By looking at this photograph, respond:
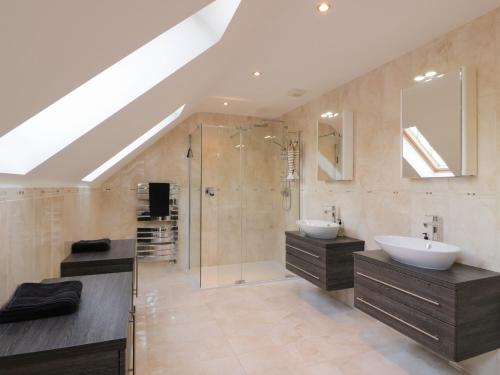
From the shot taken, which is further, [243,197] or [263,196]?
[263,196]

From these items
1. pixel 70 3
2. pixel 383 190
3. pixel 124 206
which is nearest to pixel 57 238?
pixel 70 3

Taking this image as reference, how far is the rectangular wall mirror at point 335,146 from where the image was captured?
11.3 ft

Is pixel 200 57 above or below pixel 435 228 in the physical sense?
above

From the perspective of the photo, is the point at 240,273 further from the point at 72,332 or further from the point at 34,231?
the point at 72,332

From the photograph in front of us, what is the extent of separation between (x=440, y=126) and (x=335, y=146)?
133 centimetres

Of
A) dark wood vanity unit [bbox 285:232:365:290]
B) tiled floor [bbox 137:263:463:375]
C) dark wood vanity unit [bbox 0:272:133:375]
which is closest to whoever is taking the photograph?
dark wood vanity unit [bbox 0:272:133:375]

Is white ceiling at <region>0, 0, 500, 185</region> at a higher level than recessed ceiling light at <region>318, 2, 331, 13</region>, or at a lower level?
lower

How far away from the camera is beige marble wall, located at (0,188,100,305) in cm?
142

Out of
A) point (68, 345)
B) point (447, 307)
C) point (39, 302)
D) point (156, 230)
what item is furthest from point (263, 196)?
point (68, 345)

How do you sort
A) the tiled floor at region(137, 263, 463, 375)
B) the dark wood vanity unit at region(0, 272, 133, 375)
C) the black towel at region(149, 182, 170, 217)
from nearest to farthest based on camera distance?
1. the dark wood vanity unit at region(0, 272, 133, 375)
2. the tiled floor at region(137, 263, 463, 375)
3. the black towel at region(149, 182, 170, 217)

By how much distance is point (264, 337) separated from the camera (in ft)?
9.05

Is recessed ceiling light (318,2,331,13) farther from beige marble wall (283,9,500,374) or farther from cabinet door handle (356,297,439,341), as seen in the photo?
cabinet door handle (356,297,439,341)

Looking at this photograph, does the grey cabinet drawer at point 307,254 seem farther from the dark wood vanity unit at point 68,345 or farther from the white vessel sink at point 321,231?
the dark wood vanity unit at point 68,345

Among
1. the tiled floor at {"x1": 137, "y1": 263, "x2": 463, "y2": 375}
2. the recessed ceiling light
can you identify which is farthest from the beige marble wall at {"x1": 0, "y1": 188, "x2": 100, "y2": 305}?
the recessed ceiling light
